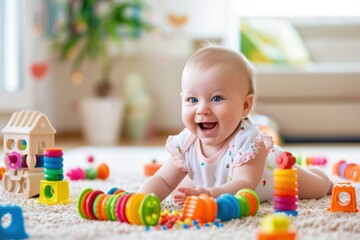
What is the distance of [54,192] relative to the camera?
1367 mm

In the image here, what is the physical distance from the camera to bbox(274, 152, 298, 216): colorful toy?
1146mm

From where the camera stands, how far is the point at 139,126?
3.95 metres

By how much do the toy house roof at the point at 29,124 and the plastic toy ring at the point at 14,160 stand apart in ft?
0.17

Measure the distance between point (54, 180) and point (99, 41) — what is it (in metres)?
2.47

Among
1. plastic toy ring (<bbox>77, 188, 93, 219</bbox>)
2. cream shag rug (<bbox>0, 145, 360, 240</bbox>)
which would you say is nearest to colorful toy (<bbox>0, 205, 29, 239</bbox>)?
cream shag rug (<bbox>0, 145, 360, 240</bbox>)

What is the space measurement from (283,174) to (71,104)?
314 centimetres

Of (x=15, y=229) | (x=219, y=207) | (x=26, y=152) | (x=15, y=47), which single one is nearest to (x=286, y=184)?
(x=219, y=207)

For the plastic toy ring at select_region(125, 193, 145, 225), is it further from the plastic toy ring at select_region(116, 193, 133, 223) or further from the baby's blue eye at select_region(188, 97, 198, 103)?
the baby's blue eye at select_region(188, 97, 198, 103)

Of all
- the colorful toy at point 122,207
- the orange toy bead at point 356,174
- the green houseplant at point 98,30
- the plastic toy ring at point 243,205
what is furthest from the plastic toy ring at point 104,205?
the green houseplant at point 98,30

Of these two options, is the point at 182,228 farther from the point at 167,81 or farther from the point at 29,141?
the point at 167,81

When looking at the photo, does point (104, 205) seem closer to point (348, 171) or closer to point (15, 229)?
point (15, 229)

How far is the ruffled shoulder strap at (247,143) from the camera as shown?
130 centimetres

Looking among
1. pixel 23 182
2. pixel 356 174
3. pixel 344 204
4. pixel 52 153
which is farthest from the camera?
pixel 356 174

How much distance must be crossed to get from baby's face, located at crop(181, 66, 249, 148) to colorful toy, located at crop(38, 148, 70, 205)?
0.30 metres
